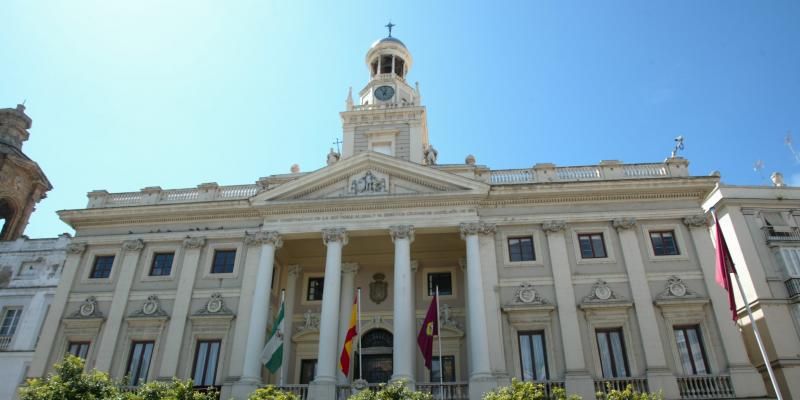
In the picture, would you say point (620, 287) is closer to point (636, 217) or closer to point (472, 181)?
point (636, 217)

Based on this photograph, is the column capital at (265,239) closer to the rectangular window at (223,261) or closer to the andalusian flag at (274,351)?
the rectangular window at (223,261)

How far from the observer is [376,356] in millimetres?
27031

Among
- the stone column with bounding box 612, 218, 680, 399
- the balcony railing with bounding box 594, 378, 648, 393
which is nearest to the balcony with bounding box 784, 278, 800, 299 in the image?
the stone column with bounding box 612, 218, 680, 399

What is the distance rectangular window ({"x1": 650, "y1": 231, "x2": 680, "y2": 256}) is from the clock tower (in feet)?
39.5

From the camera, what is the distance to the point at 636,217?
25.4 m

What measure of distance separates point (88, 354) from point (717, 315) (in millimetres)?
26405

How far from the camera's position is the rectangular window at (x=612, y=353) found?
22.4m

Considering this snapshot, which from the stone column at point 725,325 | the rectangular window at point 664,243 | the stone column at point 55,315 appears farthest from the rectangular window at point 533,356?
the stone column at point 55,315

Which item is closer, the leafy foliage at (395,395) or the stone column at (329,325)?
the leafy foliage at (395,395)

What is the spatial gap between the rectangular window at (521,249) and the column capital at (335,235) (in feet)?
24.2

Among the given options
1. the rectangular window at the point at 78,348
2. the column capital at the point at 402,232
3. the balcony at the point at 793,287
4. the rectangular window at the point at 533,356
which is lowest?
the rectangular window at the point at 533,356

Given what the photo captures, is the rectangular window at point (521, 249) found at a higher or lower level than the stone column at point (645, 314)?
higher

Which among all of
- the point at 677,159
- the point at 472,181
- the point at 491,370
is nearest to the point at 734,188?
the point at 677,159

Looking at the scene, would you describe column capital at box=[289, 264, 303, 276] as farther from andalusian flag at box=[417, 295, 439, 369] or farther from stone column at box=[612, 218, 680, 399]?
stone column at box=[612, 218, 680, 399]
